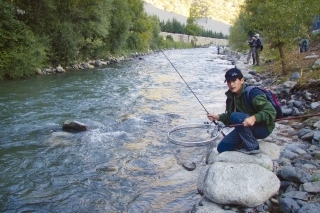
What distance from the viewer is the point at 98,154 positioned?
6430 mm

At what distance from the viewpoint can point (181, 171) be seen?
5602 millimetres

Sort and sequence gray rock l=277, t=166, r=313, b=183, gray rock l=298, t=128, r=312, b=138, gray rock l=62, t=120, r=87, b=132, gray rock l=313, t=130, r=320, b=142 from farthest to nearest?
gray rock l=62, t=120, r=87, b=132
gray rock l=298, t=128, r=312, b=138
gray rock l=313, t=130, r=320, b=142
gray rock l=277, t=166, r=313, b=183

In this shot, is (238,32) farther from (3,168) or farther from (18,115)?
(3,168)

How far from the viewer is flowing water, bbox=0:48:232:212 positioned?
4672mm

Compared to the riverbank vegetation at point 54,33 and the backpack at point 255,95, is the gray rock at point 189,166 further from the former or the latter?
the riverbank vegetation at point 54,33

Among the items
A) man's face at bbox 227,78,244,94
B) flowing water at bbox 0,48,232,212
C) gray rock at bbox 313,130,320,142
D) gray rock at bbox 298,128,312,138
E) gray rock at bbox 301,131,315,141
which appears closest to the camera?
man's face at bbox 227,78,244,94

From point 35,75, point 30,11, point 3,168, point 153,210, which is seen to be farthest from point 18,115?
point 30,11

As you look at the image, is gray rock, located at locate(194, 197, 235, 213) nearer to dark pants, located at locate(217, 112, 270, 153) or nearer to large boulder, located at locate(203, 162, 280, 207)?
large boulder, located at locate(203, 162, 280, 207)

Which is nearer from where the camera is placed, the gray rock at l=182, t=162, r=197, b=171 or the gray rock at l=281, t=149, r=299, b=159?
the gray rock at l=281, t=149, r=299, b=159

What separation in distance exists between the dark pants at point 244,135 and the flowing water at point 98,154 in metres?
0.89

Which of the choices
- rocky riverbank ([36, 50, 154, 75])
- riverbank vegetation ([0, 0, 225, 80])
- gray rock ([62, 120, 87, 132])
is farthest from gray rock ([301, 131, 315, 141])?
rocky riverbank ([36, 50, 154, 75])

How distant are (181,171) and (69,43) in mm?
19075

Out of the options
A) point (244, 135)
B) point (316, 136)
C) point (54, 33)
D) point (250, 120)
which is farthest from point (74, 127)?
point (54, 33)

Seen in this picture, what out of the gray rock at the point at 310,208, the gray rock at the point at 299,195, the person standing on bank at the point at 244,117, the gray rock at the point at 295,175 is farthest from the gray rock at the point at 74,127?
the gray rock at the point at 310,208
